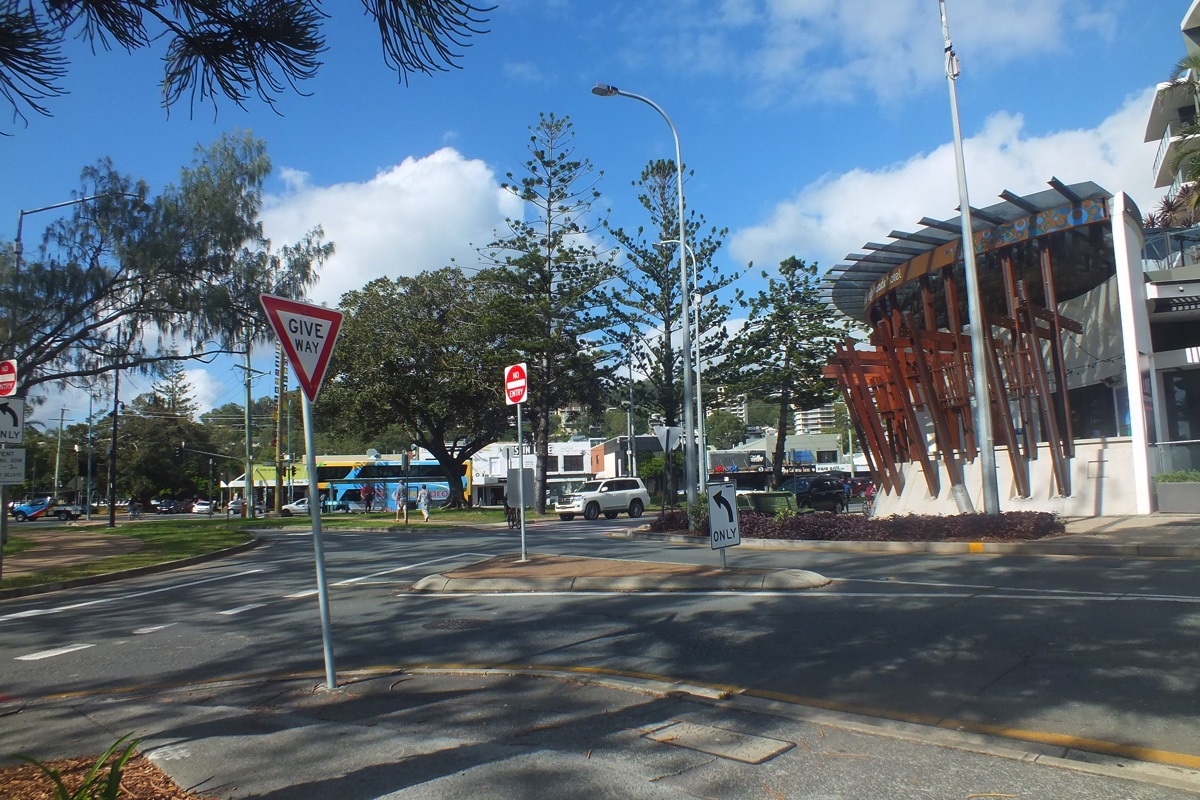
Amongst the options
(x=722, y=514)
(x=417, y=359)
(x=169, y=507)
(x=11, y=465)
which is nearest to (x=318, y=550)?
(x=722, y=514)

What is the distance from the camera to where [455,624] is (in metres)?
8.80

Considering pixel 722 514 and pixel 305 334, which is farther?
pixel 722 514

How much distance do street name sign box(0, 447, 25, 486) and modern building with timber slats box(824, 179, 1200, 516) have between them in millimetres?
18277

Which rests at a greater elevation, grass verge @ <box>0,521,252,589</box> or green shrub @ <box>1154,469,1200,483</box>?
green shrub @ <box>1154,469,1200,483</box>

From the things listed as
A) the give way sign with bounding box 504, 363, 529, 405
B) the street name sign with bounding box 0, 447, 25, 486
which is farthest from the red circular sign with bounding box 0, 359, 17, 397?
the give way sign with bounding box 504, 363, 529, 405

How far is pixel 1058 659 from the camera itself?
243 inches

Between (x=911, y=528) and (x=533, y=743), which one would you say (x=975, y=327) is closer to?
(x=911, y=528)

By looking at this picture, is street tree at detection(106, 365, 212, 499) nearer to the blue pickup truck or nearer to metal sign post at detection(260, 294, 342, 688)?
the blue pickup truck

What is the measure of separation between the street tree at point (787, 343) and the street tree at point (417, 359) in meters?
11.4

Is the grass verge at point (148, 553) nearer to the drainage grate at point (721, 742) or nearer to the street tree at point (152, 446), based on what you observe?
the drainage grate at point (721, 742)

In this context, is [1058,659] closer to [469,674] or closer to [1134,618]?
[1134,618]

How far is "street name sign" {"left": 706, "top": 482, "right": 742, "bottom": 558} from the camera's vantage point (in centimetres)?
1084

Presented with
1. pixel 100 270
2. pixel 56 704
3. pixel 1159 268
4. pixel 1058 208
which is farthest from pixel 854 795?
pixel 100 270

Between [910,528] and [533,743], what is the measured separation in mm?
11886
